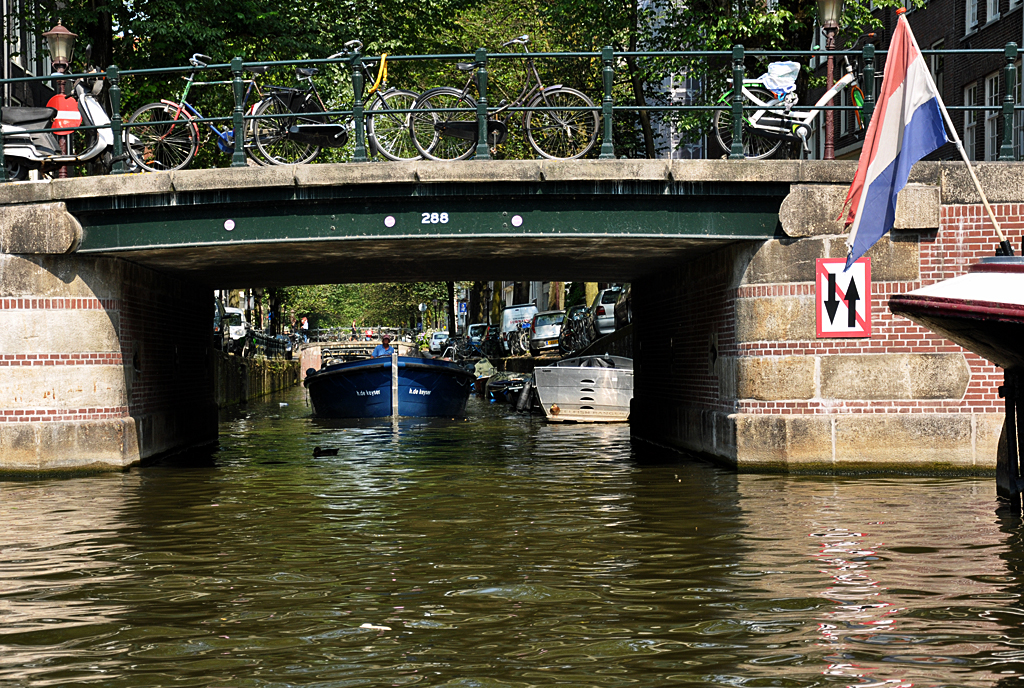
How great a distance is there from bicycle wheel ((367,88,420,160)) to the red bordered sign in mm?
4881

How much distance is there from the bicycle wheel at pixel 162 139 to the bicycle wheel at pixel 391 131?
7.48ft

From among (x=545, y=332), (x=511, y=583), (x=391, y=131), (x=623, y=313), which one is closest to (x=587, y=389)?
(x=623, y=313)

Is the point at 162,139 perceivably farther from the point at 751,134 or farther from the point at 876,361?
the point at 876,361

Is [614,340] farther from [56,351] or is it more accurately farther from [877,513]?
[877,513]

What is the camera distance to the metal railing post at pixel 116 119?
45.1 ft

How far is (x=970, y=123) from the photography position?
92.0 feet

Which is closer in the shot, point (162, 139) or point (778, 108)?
point (778, 108)

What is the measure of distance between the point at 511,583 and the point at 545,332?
112ft

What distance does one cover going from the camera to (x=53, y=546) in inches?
357

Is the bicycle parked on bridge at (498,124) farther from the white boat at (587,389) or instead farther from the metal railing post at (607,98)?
the white boat at (587,389)

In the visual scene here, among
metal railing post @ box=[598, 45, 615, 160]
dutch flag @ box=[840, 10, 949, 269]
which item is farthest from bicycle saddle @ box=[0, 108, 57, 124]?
dutch flag @ box=[840, 10, 949, 269]

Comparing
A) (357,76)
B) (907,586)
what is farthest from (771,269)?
(907,586)

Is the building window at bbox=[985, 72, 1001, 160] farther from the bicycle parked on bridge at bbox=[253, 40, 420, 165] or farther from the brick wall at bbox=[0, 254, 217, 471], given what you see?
the brick wall at bbox=[0, 254, 217, 471]

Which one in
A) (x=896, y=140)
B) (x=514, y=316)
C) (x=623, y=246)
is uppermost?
(x=896, y=140)
